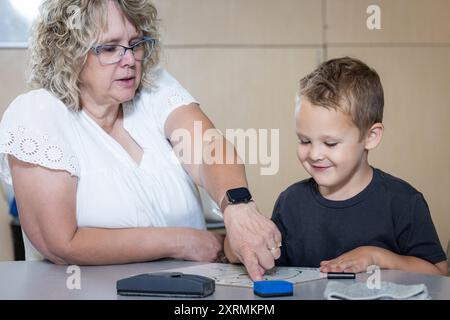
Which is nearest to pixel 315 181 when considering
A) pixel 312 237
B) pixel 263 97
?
pixel 312 237

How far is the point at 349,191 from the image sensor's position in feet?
5.56

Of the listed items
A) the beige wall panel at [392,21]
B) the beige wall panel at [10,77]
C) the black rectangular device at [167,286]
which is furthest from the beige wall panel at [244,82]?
the black rectangular device at [167,286]

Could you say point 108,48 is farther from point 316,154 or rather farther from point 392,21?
point 392,21

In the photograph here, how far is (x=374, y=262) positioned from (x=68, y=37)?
3.15 ft

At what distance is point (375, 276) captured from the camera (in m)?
1.38

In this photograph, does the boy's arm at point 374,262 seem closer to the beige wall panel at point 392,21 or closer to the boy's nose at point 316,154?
the boy's nose at point 316,154

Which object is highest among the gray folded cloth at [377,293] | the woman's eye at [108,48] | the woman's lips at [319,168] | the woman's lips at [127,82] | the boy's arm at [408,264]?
the woman's eye at [108,48]

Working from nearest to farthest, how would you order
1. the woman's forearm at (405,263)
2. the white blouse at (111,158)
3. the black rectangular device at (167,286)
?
the black rectangular device at (167,286) < the woman's forearm at (405,263) < the white blouse at (111,158)

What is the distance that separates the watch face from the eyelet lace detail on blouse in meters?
0.40

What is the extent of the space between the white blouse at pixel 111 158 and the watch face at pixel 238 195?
340 mm

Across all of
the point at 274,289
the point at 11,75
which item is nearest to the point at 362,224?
the point at 274,289

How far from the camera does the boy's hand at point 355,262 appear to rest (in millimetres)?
1428
